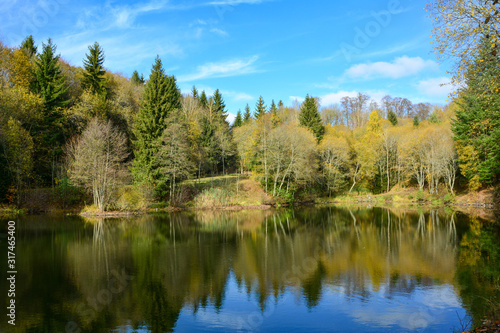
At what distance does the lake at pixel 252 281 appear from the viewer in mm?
7898

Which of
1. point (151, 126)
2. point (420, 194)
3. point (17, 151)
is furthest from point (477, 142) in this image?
point (17, 151)

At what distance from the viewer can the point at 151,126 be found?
34.7 m

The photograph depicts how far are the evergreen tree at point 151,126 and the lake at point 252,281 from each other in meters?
13.9

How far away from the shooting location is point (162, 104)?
117 feet

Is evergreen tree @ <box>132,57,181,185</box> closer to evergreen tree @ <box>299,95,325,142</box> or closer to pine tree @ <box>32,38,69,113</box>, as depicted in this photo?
pine tree @ <box>32,38,69,113</box>

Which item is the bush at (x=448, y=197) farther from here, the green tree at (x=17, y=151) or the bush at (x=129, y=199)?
the green tree at (x=17, y=151)

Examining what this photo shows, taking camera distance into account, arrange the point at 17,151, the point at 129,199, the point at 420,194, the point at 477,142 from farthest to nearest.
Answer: the point at 420,194 → the point at 477,142 → the point at 129,199 → the point at 17,151

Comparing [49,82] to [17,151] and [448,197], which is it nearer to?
[17,151]

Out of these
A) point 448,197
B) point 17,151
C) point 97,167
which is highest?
point 17,151

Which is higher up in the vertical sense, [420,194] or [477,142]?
[477,142]

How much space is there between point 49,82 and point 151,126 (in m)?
12.0

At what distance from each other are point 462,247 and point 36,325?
57.9ft

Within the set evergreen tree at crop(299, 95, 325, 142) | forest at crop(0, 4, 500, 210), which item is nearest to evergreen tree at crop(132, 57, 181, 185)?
forest at crop(0, 4, 500, 210)

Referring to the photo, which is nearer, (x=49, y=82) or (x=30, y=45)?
(x=49, y=82)
